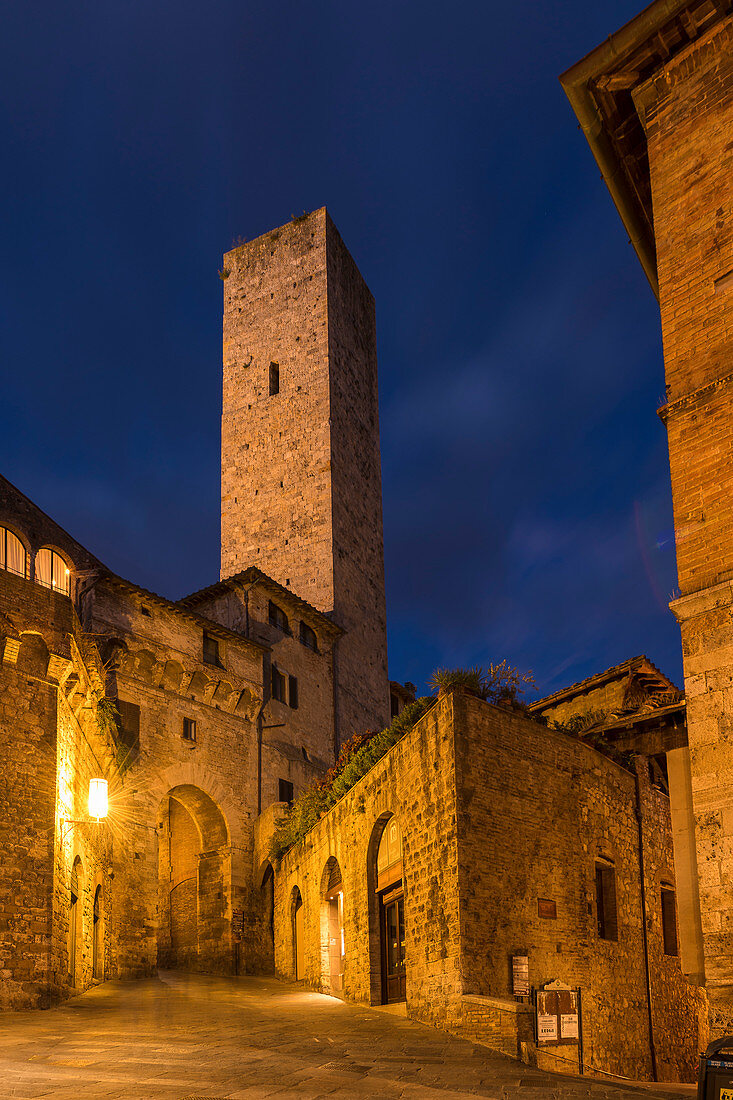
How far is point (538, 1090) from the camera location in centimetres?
909

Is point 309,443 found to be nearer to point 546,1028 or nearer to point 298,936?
point 298,936

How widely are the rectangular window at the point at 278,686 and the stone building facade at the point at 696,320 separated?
822 inches

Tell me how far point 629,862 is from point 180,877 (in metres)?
14.9

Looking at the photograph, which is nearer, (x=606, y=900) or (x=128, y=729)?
(x=606, y=900)

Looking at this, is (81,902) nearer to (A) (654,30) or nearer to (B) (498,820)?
(B) (498,820)

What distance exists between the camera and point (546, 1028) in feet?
37.2

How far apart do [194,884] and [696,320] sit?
72.2 feet

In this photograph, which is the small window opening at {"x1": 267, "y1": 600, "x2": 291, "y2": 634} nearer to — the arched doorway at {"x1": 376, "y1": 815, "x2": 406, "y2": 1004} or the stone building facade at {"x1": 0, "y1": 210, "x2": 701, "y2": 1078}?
the stone building facade at {"x1": 0, "y1": 210, "x2": 701, "y2": 1078}

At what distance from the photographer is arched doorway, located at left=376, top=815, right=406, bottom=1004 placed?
15.3 meters

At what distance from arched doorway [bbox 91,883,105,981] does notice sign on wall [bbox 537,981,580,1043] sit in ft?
36.9

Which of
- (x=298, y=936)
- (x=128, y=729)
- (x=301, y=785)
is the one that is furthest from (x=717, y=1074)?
(x=301, y=785)

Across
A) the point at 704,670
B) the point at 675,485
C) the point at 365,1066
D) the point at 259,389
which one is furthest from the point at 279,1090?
the point at 259,389

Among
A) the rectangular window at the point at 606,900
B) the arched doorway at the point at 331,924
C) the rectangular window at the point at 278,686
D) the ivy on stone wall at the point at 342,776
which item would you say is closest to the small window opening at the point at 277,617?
the rectangular window at the point at 278,686

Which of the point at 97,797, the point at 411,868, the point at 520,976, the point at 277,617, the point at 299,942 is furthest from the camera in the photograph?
the point at 277,617
